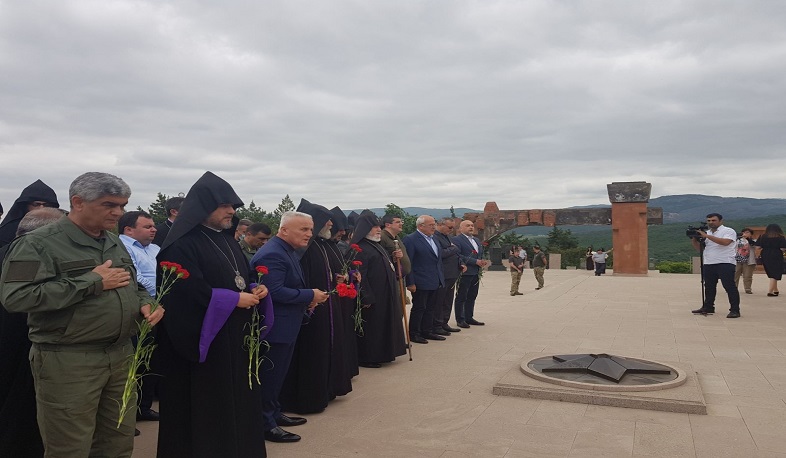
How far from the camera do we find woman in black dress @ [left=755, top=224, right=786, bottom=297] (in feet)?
42.1

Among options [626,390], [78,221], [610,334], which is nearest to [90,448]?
[78,221]

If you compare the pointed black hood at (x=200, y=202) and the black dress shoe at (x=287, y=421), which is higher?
the pointed black hood at (x=200, y=202)

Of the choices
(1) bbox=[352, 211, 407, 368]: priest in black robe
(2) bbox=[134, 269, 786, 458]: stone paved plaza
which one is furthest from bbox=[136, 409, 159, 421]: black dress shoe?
(1) bbox=[352, 211, 407, 368]: priest in black robe

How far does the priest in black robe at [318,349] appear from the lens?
4949 millimetres

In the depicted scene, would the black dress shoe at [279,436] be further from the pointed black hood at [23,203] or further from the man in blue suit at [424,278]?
the man in blue suit at [424,278]

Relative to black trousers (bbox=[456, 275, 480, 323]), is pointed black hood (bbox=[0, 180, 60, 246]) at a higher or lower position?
higher

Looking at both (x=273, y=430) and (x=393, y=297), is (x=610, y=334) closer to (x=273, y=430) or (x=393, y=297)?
(x=393, y=297)

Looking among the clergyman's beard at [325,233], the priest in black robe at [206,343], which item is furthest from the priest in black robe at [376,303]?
the priest in black robe at [206,343]

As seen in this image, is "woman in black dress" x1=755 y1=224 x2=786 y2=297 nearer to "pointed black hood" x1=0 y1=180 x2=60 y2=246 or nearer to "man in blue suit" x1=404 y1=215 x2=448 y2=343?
"man in blue suit" x1=404 y1=215 x2=448 y2=343

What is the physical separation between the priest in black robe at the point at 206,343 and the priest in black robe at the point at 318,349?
126 cm

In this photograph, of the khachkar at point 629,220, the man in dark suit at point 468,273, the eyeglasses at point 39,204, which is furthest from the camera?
the khachkar at point 629,220

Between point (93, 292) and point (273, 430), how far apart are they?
1.96m

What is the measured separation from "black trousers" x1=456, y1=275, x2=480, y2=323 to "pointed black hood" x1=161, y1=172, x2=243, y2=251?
6.45m

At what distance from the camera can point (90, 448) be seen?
9.83 feet
